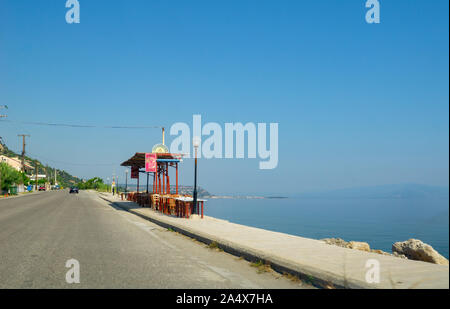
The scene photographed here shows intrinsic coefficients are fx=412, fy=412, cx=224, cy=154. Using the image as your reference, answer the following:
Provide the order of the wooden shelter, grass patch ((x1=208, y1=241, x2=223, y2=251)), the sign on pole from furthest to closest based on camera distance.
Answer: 1. the sign on pole
2. the wooden shelter
3. grass patch ((x1=208, y1=241, x2=223, y2=251))

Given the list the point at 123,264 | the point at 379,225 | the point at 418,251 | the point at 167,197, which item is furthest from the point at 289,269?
the point at 379,225

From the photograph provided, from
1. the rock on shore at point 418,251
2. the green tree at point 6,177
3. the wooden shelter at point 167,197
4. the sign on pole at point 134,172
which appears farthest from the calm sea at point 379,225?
the green tree at point 6,177

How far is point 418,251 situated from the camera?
470 inches

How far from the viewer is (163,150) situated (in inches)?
1244

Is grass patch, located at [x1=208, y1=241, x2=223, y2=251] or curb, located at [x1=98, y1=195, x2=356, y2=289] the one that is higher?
curb, located at [x1=98, y1=195, x2=356, y2=289]

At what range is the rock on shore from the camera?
11.1 m

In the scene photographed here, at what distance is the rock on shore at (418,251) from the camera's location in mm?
11070

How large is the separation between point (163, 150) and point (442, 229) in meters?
28.6

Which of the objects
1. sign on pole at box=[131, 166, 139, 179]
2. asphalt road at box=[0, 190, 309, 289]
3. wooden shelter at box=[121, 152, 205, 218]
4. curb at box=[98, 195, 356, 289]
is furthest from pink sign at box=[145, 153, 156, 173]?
curb at box=[98, 195, 356, 289]

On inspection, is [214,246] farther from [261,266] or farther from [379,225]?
[379,225]

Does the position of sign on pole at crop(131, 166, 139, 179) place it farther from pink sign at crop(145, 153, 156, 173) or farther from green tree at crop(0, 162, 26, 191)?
green tree at crop(0, 162, 26, 191)
